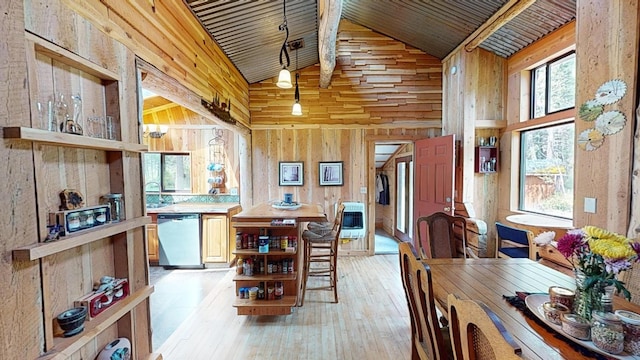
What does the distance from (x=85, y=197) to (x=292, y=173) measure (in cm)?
366

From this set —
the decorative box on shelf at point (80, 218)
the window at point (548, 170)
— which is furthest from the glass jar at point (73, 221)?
the window at point (548, 170)

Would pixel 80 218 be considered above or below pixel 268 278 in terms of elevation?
above

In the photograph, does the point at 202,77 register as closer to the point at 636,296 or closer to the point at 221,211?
the point at 221,211

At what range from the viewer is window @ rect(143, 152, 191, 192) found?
16.0 feet

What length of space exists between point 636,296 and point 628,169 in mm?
932

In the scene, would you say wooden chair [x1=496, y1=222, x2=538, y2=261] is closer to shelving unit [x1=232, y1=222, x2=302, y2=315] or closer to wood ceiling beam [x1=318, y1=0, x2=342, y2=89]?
shelving unit [x1=232, y1=222, x2=302, y2=315]

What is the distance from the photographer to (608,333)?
3.58ft

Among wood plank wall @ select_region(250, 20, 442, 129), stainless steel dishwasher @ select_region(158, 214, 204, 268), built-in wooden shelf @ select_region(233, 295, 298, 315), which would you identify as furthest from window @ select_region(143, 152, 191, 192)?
built-in wooden shelf @ select_region(233, 295, 298, 315)

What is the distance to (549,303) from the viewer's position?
1.42 m

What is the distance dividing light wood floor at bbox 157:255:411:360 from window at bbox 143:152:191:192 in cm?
217

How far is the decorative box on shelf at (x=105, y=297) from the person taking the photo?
138cm

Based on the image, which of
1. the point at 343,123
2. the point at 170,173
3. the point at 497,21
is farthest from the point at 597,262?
the point at 170,173

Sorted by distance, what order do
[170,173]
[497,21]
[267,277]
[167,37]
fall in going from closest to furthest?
[167,37] → [267,277] → [497,21] → [170,173]

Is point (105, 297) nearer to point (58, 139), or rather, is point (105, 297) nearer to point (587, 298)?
point (58, 139)
